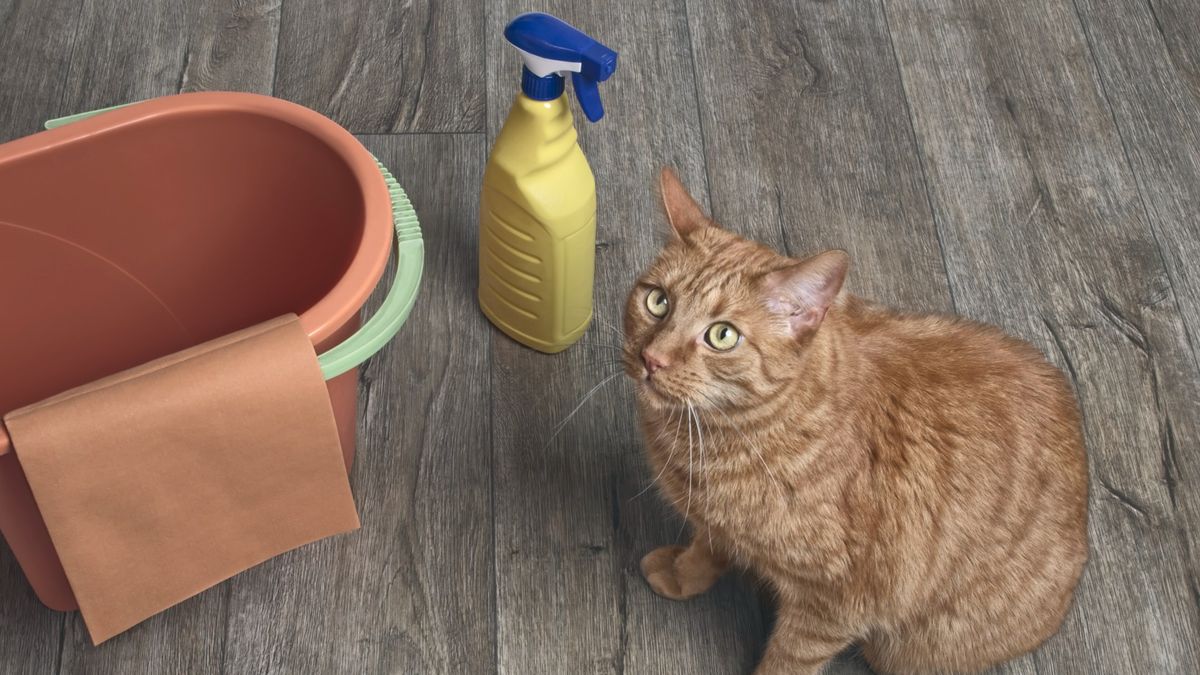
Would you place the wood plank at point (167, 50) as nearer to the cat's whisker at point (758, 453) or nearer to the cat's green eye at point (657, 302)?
the cat's green eye at point (657, 302)

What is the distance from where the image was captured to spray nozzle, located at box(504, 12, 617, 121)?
4.37 ft

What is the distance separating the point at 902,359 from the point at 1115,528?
0.53 metres

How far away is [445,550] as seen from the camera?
144cm

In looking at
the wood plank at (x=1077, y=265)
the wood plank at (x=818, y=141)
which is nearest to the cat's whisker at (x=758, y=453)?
the wood plank at (x=1077, y=265)

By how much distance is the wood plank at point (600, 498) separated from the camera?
1388 millimetres

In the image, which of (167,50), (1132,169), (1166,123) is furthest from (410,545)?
(1166,123)

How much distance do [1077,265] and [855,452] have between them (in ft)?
2.63

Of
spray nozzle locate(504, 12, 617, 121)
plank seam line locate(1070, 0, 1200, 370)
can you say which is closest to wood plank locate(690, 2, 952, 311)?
plank seam line locate(1070, 0, 1200, 370)

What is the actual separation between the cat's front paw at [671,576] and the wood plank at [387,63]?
78cm

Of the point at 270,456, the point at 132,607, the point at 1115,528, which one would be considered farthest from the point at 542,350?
the point at 1115,528

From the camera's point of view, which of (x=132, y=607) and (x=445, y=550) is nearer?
(x=132, y=607)

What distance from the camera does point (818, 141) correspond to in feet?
6.13

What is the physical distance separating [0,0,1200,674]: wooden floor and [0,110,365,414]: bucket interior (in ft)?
0.79

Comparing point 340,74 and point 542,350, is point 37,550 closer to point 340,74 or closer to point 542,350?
point 542,350
